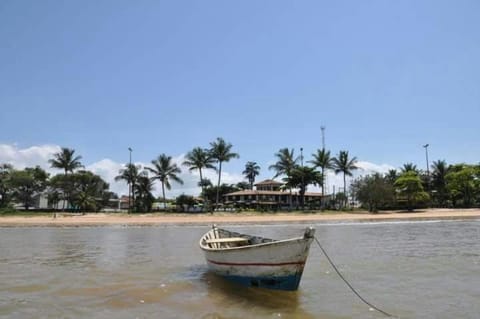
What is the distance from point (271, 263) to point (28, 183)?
75.2 m

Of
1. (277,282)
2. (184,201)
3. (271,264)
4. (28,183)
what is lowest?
(277,282)

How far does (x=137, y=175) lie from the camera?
71375mm

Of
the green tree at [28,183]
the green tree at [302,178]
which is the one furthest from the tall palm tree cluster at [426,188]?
the green tree at [28,183]

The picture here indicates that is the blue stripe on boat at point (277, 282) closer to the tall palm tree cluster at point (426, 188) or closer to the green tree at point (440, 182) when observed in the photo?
the tall palm tree cluster at point (426, 188)

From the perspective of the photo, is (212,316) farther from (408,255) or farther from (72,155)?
(72,155)

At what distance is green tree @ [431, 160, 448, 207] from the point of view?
8300 cm

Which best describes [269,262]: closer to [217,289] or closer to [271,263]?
[271,263]

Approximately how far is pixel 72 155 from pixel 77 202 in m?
9.56

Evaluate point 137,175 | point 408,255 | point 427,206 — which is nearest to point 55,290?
point 408,255

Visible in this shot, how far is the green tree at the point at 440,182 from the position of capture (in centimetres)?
8300

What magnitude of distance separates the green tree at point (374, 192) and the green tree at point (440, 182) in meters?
15.3

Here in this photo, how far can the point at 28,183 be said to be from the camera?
73.9 meters

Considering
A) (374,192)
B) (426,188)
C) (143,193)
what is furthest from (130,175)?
(426,188)

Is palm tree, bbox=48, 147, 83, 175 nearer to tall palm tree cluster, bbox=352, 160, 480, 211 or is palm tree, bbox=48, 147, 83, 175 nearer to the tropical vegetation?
the tropical vegetation
